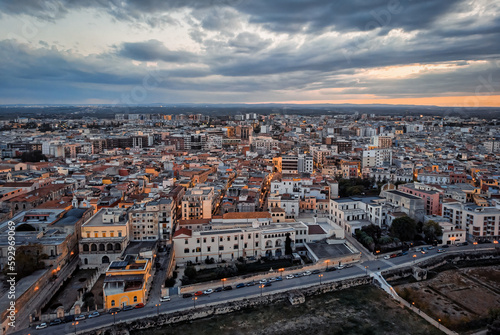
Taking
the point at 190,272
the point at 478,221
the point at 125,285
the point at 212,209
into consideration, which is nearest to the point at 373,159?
the point at 478,221

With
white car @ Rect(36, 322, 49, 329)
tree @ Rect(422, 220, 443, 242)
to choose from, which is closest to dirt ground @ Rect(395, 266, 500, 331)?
tree @ Rect(422, 220, 443, 242)

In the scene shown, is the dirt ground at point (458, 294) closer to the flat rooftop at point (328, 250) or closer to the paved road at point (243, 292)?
the paved road at point (243, 292)

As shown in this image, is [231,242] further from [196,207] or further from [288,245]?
[196,207]

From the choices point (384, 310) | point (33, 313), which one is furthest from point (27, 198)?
point (384, 310)

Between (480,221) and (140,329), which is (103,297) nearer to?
(140,329)

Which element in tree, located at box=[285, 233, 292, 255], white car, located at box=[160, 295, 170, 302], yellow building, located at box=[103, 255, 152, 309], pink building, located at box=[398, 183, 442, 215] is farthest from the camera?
pink building, located at box=[398, 183, 442, 215]

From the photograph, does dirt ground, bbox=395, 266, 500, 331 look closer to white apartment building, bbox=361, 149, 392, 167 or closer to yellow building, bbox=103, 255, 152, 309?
yellow building, bbox=103, 255, 152, 309
